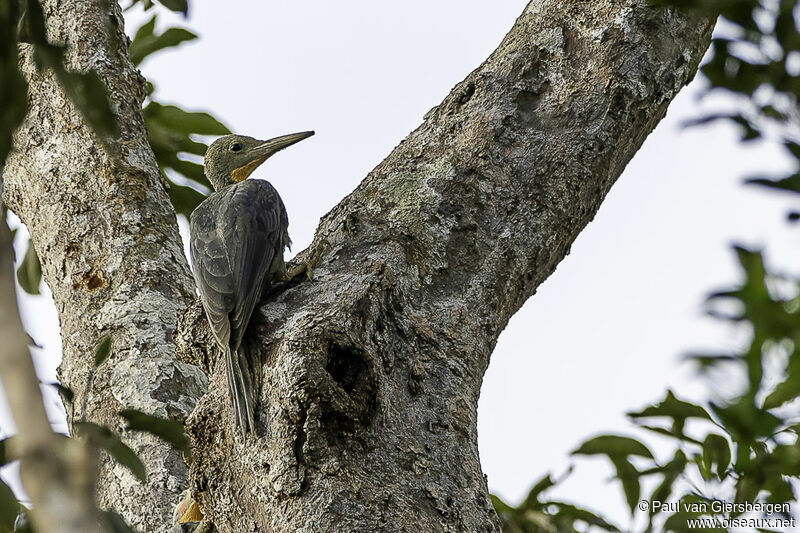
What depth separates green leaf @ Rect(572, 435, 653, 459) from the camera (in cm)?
257

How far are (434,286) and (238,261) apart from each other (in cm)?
89

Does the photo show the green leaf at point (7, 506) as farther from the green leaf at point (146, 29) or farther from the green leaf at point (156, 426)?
the green leaf at point (146, 29)

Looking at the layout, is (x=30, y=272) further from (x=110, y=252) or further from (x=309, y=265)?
(x=309, y=265)

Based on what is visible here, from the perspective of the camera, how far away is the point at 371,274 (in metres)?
2.76

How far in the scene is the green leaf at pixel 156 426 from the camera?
202 cm

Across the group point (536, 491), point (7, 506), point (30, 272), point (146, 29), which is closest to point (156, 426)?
point (7, 506)

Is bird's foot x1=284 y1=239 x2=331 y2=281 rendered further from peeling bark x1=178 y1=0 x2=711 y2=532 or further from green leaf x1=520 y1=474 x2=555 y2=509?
green leaf x1=520 y1=474 x2=555 y2=509

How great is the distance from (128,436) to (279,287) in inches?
29.5

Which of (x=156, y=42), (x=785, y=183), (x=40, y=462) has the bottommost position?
(x=40, y=462)

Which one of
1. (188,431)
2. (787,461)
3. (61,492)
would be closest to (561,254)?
(188,431)

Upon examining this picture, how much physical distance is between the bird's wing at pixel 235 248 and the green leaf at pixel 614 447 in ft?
3.34

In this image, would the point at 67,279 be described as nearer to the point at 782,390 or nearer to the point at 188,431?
the point at 188,431

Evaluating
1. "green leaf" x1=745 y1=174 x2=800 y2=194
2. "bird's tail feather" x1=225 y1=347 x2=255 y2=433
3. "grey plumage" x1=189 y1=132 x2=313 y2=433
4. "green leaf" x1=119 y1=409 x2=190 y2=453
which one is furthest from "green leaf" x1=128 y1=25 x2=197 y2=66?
"green leaf" x1=745 y1=174 x2=800 y2=194

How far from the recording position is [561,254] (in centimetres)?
333
